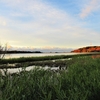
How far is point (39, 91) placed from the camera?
4.93 metres

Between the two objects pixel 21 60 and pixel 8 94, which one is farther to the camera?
pixel 21 60

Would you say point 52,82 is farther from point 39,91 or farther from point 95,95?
point 95,95

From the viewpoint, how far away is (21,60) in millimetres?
26781

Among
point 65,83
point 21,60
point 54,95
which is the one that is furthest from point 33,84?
point 21,60

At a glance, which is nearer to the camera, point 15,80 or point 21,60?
point 15,80

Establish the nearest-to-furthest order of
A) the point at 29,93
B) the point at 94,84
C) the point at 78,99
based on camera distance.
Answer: the point at 78,99 < the point at 29,93 < the point at 94,84

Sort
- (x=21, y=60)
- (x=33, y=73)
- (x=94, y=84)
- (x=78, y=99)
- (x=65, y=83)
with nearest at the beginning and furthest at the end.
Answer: (x=78, y=99) → (x=94, y=84) → (x=65, y=83) → (x=33, y=73) → (x=21, y=60)

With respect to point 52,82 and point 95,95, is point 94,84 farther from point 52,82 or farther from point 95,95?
point 52,82

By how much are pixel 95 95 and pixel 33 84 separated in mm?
1315

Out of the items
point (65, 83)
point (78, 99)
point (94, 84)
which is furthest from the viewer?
point (65, 83)

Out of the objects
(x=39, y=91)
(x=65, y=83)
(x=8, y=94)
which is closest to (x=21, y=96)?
(x=8, y=94)

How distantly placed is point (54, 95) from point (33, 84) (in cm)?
50

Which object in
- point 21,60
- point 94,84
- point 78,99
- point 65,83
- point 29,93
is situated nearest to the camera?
point 78,99

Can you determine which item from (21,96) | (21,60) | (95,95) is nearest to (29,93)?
(21,96)
